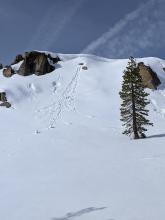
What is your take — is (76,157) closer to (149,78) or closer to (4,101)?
(4,101)

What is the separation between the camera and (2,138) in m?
36.6

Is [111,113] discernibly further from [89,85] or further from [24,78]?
[24,78]

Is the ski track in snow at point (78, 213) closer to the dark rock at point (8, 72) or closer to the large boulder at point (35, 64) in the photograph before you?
the large boulder at point (35, 64)

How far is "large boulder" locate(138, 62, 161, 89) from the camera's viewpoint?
2451 inches

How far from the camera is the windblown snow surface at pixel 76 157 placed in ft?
47.6

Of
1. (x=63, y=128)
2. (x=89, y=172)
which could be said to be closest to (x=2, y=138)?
(x=63, y=128)

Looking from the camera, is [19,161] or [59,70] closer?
[19,161]

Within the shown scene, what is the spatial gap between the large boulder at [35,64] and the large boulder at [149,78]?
699 inches

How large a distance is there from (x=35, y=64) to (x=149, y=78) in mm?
21650

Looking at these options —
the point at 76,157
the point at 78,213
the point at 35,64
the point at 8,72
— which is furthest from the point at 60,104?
the point at 78,213

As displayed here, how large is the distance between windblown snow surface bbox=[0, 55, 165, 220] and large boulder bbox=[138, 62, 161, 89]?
1.29m

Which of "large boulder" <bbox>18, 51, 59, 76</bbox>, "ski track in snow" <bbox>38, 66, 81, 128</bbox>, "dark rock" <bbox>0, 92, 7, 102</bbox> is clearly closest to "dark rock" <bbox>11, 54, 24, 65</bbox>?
"large boulder" <bbox>18, 51, 59, 76</bbox>

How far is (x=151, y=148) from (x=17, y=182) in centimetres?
1206

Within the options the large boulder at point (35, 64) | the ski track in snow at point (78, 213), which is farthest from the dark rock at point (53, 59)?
the ski track in snow at point (78, 213)
